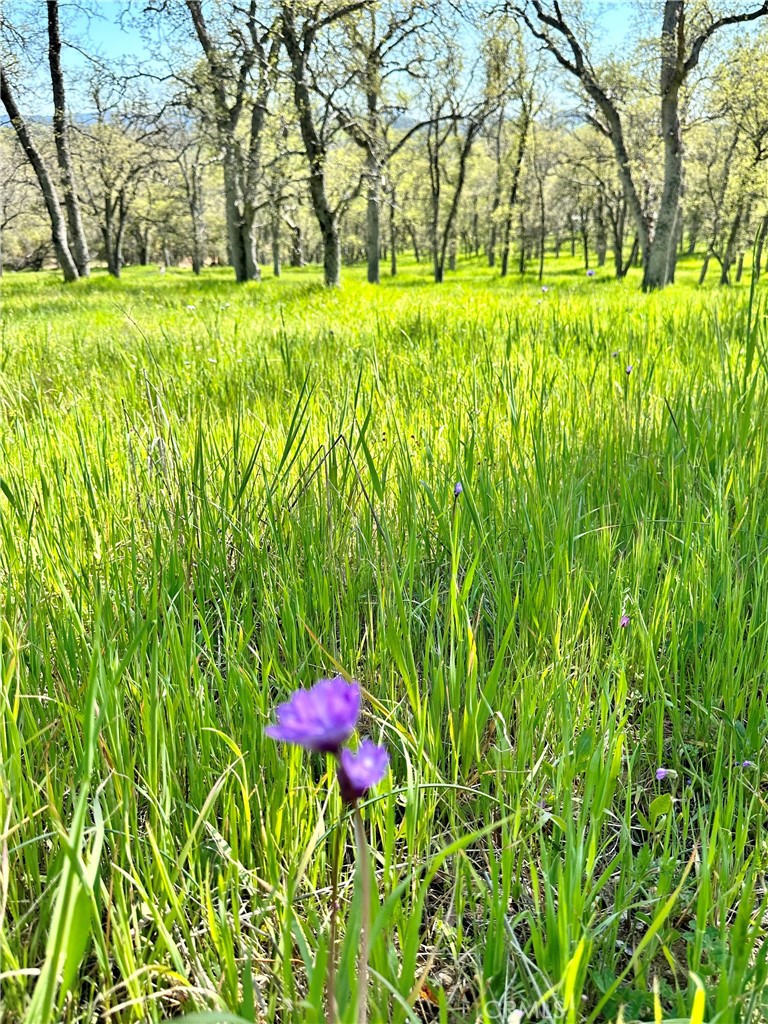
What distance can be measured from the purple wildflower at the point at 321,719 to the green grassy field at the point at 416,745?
0.20 metres

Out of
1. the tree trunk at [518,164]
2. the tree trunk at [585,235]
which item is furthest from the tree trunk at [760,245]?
the tree trunk at [585,235]

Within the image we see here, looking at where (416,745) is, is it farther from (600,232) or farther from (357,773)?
(600,232)

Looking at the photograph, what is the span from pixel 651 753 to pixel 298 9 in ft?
35.7

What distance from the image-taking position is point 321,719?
18.4 inches

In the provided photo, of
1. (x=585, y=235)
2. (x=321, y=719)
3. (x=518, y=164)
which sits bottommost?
(x=321, y=719)

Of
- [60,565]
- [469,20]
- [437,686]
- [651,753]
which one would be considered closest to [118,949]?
[437,686]

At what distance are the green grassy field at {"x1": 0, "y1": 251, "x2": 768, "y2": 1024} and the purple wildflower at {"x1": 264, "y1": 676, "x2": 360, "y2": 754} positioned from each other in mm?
202

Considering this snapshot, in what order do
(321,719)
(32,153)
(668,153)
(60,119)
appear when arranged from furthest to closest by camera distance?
Answer: 1. (60,119)
2. (32,153)
3. (668,153)
4. (321,719)

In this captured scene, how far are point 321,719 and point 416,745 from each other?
655mm

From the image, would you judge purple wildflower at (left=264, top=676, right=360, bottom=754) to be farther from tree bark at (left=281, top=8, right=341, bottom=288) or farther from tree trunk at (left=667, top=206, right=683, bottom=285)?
tree trunk at (left=667, top=206, right=683, bottom=285)

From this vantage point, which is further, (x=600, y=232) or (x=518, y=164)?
(x=600, y=232)

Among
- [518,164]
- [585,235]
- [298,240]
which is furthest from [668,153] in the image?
[585,235]

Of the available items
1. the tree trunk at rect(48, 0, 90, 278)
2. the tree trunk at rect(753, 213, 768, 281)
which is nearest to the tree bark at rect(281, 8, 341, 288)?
the tree trunk at rect(753, 213, 768, 281)

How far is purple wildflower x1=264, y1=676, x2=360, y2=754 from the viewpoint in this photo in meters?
0.46
